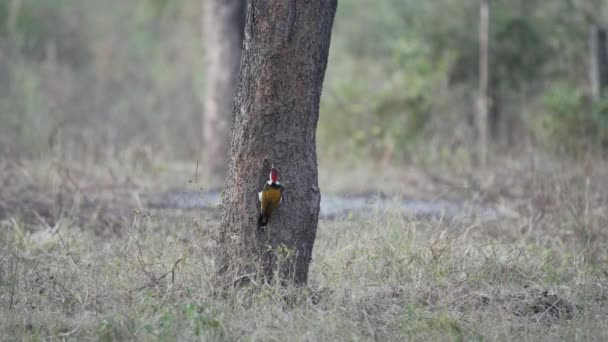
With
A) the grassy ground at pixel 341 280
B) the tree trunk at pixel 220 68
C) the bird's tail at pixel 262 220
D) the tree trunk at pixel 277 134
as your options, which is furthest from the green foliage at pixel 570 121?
the bird's tail at pixel 262 220

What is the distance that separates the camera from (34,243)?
23.4 ft

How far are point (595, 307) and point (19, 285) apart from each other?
368cm

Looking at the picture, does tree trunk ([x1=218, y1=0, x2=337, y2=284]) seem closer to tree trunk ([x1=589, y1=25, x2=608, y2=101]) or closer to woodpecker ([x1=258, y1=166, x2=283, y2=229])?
woodpecker ([x1=258, y1=166, x2=283, y2=229])

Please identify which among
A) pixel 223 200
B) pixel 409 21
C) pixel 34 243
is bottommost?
pixel 34 243

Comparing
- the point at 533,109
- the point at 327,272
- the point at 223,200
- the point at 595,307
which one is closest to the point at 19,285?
the point at 223,200

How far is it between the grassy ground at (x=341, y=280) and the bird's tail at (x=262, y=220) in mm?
380

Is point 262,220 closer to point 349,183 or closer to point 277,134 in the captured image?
point 277,134

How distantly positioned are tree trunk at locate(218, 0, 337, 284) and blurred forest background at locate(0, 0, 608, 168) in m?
6.04

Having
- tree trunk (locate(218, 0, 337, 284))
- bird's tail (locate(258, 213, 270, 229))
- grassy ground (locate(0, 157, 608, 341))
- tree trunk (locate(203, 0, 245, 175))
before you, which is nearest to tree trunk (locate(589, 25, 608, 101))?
grassy ground (locate(0, 157, 608, 341))

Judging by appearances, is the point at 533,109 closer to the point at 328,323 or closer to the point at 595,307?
the point at 595,307

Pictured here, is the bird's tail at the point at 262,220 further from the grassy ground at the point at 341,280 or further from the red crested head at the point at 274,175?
the grassy ground at the point at 341,280

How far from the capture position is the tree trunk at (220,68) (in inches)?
468

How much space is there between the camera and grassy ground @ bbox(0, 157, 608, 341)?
4.80 meters

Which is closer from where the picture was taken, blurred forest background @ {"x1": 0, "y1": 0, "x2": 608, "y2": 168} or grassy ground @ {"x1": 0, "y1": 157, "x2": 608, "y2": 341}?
grassy ground @ {"x1": 0, "y1": 157, "x2": 608, "y2": 341}
